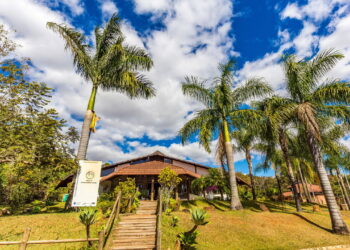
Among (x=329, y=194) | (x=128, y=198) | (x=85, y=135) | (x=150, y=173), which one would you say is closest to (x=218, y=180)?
(x=150, y=173)

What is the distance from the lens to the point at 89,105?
39.7 ft

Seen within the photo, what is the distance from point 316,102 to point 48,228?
16945 millimetres

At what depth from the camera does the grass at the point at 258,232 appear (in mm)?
8539

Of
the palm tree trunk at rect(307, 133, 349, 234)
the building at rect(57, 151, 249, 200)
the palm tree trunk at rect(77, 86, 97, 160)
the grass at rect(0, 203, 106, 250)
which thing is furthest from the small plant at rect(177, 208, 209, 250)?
the building at rect(57, 151, 249, 200)

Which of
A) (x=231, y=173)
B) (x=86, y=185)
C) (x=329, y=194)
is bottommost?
(x=329, y=194)

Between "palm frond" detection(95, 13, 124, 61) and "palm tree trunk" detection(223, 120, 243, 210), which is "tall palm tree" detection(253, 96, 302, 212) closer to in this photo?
"palm tree trunk" detection(223, 120, 243, 210)

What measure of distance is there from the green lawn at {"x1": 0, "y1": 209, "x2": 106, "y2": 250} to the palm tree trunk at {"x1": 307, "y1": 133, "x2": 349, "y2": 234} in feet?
41.8

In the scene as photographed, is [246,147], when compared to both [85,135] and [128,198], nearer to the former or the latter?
[128,198]

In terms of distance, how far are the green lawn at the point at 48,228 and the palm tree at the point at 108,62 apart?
5.45 metres

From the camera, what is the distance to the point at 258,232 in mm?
9742

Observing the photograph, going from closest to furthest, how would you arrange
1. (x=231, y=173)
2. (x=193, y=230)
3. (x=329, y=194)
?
(x=193, y=230), (x=329, y=194), (x=231, y=173)

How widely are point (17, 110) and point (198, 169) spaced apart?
69.1ft

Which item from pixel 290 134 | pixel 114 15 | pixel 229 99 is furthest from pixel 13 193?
pixel 290 134

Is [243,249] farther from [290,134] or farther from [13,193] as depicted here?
[13,193]
